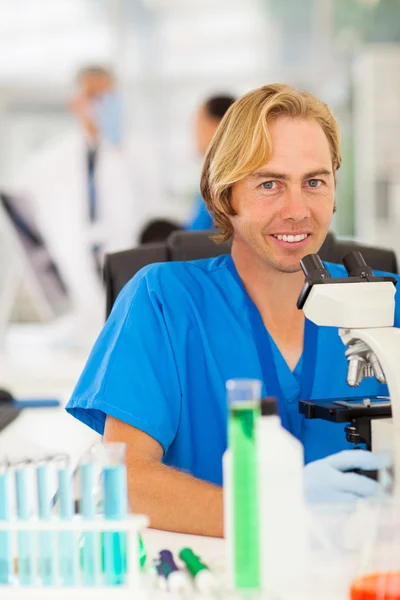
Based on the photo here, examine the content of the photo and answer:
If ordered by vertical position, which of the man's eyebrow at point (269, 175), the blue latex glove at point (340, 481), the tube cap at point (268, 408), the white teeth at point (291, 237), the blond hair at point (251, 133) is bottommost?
the blue latex glove at point (340, 481)

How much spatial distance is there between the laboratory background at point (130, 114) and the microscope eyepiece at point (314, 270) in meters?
3.28

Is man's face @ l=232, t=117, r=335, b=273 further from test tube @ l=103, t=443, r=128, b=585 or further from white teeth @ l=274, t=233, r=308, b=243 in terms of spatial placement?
test tube @ l=103, t=443, r=128, b=585

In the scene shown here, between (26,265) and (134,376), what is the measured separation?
10.1 feet

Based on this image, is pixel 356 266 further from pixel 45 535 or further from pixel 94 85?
pixel 94 85

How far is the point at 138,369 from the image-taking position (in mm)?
1473

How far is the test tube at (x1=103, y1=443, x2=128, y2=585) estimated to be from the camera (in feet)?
2.89

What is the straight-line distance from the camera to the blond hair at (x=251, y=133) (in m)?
1.52

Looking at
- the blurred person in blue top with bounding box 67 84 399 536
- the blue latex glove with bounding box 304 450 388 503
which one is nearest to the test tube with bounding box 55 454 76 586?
the blue latex glove with bounding box 304 450 388 503

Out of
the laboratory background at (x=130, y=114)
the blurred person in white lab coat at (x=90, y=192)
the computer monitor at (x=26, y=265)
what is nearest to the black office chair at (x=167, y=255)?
the computer monitor at (x=26, y=265)

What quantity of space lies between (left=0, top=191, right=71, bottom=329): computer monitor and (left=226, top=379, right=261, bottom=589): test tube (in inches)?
138

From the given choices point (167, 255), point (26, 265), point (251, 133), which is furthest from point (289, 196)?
point (26, 265)

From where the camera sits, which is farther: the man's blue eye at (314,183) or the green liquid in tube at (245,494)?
the man's blue eye at (314,183)

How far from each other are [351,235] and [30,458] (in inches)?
215

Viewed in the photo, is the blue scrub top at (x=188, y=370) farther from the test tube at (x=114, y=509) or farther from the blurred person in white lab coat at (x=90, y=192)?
the blurred person in white lab coat at (x=90, y=192)
